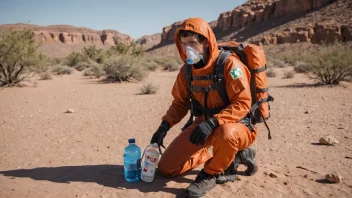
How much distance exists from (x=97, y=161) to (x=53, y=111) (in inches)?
154

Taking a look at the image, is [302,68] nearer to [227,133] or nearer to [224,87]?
[224,87]

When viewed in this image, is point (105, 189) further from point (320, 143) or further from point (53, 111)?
point (53, 111)

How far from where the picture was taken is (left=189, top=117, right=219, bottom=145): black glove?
2.67m

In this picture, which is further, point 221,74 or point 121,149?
point 121,149

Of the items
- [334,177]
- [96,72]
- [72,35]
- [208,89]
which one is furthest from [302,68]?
[72,35]

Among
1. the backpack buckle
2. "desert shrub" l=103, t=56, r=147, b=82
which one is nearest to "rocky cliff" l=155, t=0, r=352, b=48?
"desert shrub" l=103, t=56, r=147, b=82

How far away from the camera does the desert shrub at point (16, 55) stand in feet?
38.8

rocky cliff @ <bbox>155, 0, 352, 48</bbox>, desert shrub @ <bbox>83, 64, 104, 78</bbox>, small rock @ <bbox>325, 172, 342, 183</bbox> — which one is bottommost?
small rock @ <bbox>325, 172, 342, 183</bbox>

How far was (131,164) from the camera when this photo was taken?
318 cm

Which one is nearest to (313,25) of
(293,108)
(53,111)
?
(293,108)

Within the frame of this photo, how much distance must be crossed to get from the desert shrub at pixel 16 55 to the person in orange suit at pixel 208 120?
1107 centimetres

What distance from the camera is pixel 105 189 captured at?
300cm

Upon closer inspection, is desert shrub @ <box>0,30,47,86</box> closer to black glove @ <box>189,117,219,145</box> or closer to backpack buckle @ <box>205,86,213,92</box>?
backpack buckle @ <box>205,86,213,92</box>

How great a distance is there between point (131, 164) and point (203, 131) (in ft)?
3.32
